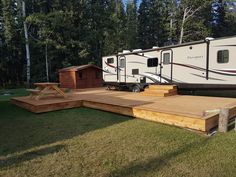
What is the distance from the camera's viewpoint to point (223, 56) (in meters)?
8.03

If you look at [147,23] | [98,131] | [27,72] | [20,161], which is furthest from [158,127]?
[147,23]

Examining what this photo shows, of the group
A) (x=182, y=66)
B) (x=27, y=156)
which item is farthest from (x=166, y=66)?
(x=27, y=156)

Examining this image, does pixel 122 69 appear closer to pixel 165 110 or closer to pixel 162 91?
pixel 162 91

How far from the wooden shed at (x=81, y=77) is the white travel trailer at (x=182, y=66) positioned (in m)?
3.74

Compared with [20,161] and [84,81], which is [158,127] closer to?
[20,161]

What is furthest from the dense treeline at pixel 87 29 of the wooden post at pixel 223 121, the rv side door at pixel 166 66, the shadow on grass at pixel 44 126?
the wooden post at pixel 223 121

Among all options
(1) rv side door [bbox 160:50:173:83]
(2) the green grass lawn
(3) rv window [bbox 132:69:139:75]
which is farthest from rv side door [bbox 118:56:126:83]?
(2) the green grass lawn

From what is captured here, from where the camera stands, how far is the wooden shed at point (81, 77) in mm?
15523

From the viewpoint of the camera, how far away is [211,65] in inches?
328

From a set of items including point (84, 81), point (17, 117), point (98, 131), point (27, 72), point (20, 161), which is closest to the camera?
point (20, 161)

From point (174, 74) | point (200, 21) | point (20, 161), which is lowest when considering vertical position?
point (20, 161)

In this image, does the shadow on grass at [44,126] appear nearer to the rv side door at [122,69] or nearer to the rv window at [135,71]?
the rv window at [135,71]

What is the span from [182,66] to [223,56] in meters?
1.67

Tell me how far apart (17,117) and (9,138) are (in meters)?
2.15
